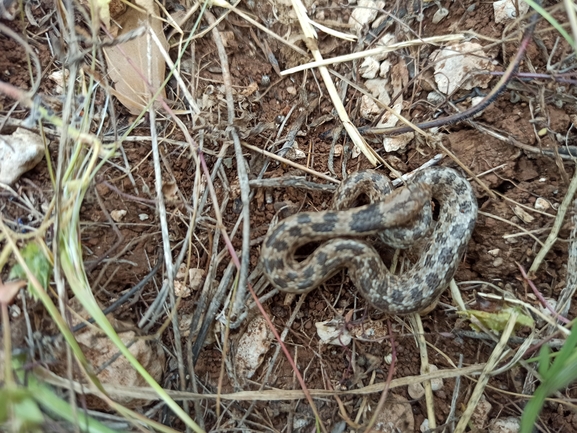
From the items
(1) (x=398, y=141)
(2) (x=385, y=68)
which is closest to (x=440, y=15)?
(2) (x=385, y=68)

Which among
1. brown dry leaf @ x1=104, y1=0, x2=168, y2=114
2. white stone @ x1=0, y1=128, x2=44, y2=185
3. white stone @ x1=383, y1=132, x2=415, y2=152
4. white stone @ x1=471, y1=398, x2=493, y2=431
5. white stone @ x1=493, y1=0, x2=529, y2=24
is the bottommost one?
white stone @ x1=471, y1=398, x2=493, y2=431

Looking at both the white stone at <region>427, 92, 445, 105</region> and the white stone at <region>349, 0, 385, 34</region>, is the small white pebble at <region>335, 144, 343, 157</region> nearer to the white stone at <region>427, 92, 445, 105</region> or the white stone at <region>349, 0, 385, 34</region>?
the white stone at <region>427, 92, 445, 105</region>

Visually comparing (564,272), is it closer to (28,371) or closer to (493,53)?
(493,53)

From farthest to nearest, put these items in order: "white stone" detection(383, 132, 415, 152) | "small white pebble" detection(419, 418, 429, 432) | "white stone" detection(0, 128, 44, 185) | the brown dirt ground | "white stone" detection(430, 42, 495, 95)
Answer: "white stone" detection(383, 132, 415, 152), "white stone" detection(430, 42, 495, 95), "small white pebble" detection(419, 418, 429, 432), the brown dirt ground, "white stone" detection(0, 128, 44, 185)

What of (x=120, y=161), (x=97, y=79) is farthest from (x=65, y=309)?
(x=97, y=79)

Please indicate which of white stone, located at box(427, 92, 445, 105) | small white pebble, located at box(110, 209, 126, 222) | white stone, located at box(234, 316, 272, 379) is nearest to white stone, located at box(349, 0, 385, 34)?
white stone, located at box(427, 92, 445, 105)
